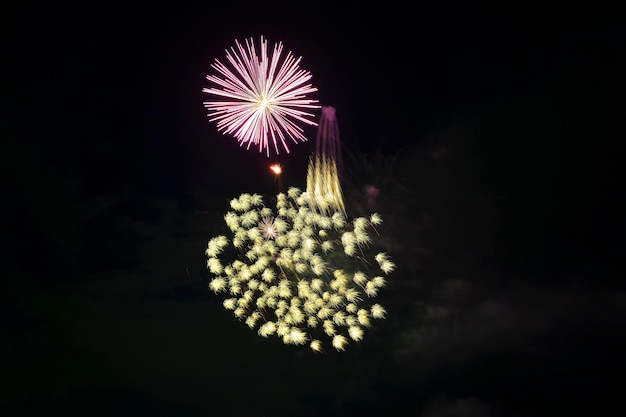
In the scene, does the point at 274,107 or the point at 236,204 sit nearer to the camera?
the point at 274,107

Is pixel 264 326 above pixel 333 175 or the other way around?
the other way around

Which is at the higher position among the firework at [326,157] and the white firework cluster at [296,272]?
the firework at [326,157]

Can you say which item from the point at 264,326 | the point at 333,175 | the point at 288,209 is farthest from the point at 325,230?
the point at 264,326

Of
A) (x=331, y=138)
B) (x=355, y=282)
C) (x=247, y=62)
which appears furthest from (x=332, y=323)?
(x=247, y=62)

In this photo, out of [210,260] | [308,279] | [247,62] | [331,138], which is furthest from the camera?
[331,138]

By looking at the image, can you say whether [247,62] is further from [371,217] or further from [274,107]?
[371,217]

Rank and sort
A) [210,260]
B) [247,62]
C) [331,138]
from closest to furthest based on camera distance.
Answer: [247,62]
[210,260]
[331,138]

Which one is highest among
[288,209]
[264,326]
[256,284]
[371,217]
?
[371,217]

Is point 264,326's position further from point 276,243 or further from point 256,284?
point 276,243

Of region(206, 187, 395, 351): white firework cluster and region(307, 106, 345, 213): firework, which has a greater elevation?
region(307, 106, 345, 213): firework

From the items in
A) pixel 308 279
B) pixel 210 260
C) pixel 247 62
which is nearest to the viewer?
pixel 247 62
